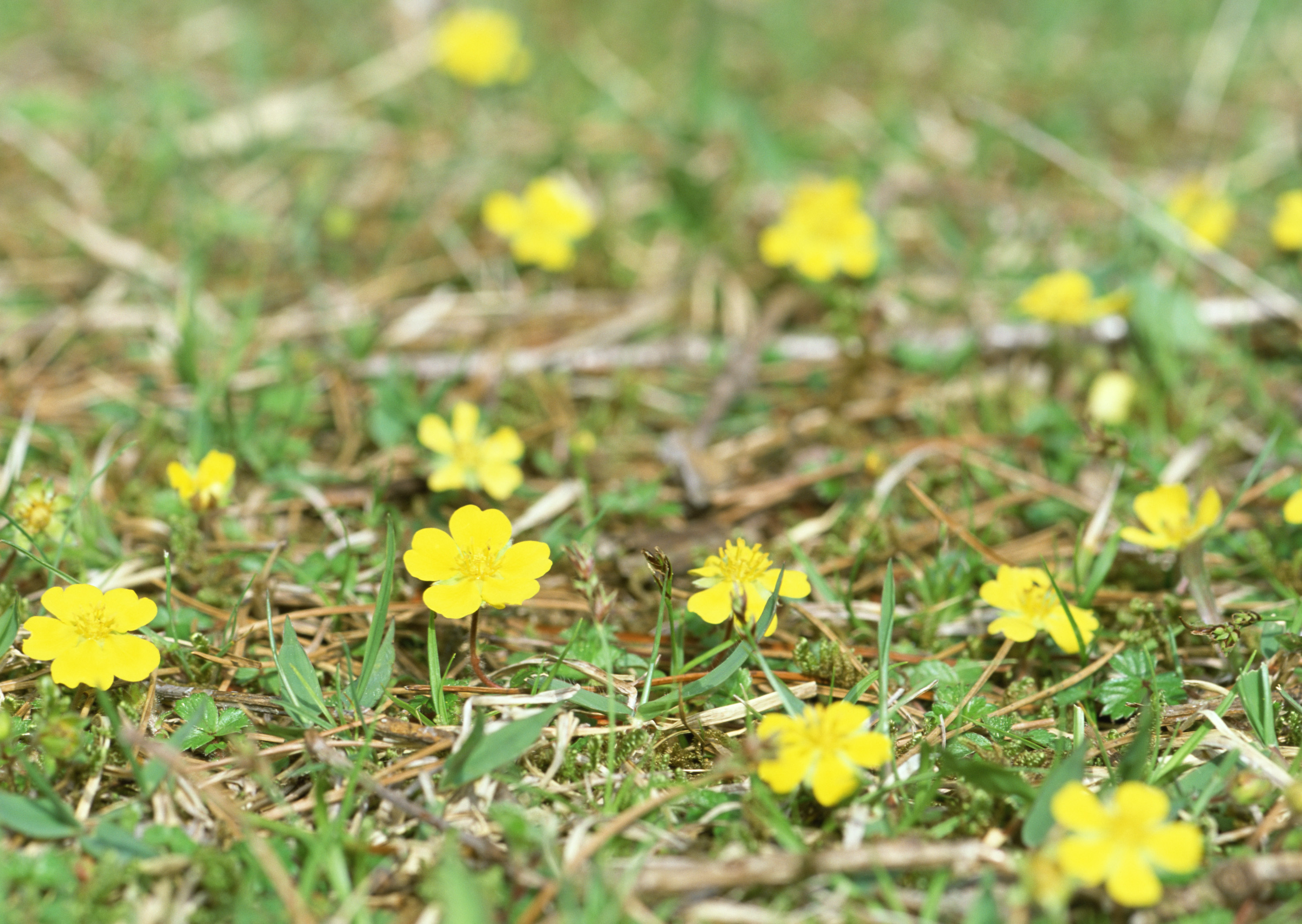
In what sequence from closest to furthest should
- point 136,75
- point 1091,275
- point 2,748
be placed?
point 2,748, point 1091,275, point 136,75

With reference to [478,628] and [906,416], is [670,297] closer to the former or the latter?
[906,416]

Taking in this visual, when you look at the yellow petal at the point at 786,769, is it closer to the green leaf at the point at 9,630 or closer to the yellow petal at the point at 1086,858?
the yellow petal at the point at 1086,858

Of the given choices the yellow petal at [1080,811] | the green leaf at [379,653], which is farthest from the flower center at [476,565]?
the yellow petal at [1080,811]

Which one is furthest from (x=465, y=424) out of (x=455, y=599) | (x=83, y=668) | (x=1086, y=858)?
(x=1086, y=858)

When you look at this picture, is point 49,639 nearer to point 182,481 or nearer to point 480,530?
point 182,481

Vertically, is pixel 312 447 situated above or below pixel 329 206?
below

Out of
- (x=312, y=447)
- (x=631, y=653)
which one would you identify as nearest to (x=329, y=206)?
(x=312, y=447)
